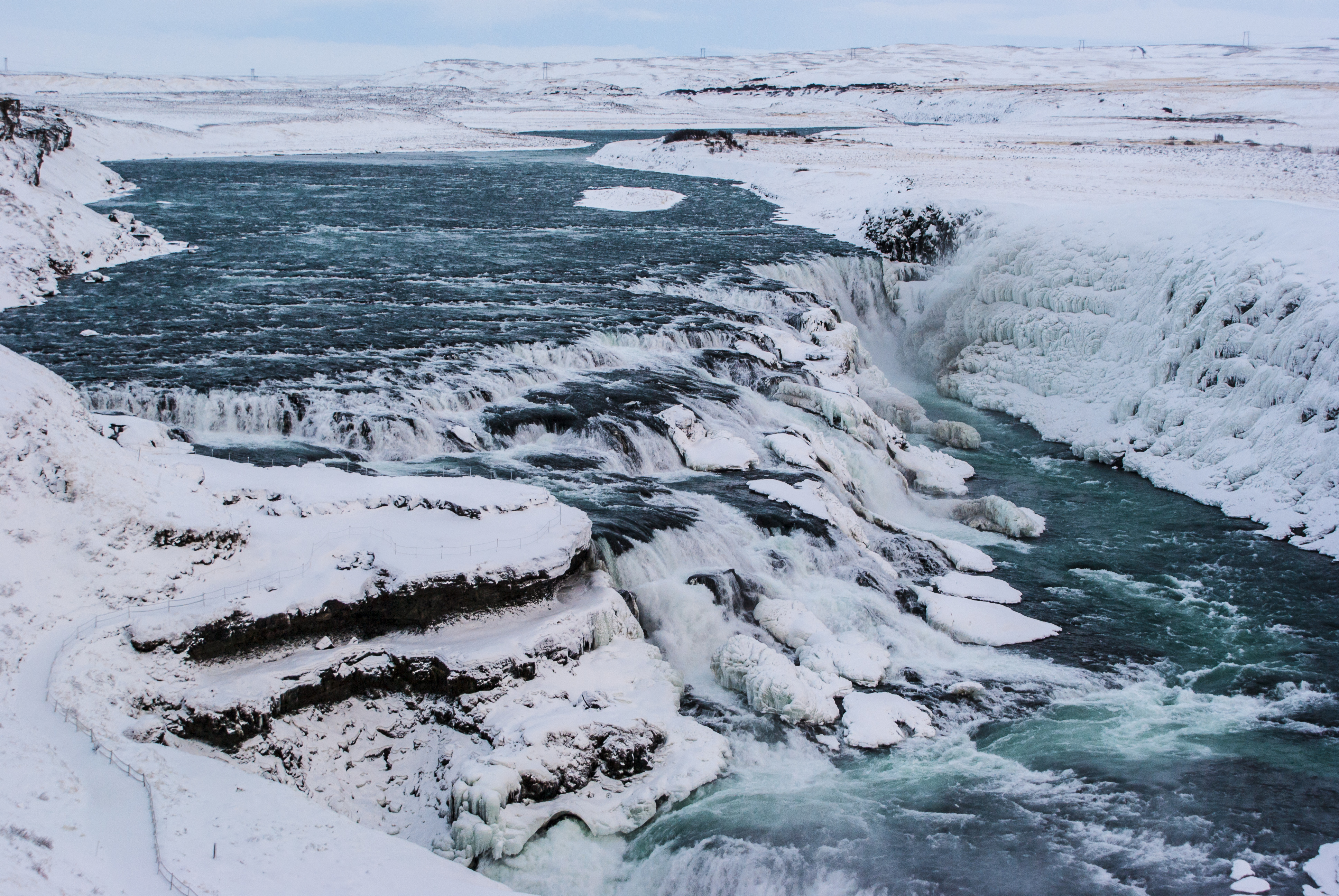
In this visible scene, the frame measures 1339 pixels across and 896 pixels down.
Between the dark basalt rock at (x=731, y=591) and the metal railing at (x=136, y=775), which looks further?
the dark basalt rock at (x=731, y=591)

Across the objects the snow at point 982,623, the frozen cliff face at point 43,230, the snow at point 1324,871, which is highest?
the frozen cliff face at point 43,230

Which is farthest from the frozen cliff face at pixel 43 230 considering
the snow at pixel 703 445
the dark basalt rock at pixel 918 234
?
the dark basalt rock at pixel 918 234

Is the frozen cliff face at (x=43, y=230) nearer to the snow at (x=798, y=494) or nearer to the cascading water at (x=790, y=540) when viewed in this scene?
the cascading water at (x=790, y=540)

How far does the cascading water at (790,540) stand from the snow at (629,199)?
1182cm

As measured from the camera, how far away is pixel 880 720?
13906 mm

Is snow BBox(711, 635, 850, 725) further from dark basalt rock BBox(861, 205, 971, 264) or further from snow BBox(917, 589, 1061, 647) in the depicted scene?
dark basalt rock BBox(861, 205, 971, 264)

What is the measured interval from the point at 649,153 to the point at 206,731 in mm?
63322

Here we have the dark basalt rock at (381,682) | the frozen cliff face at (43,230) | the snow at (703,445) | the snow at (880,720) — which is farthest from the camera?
the frozen cliff face at (43,230)

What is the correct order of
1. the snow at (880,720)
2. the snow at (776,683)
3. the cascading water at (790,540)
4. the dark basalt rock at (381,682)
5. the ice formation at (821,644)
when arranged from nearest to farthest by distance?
1. the cascading water at (790,540)
2. the dark basalt rock at (381,682)
3. the snow at (880,720)
4. the snow at (776,683)
5. the ice formation at (821,644)

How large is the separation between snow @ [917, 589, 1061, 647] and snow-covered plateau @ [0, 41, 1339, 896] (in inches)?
2.1

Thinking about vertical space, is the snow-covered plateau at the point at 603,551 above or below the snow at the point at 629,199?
below

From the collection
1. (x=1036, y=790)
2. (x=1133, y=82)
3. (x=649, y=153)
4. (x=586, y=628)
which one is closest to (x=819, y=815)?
(x=1036, y=790)

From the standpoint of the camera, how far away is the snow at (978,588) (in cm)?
1777

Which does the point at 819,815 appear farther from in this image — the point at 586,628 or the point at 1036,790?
the point at 586,628
